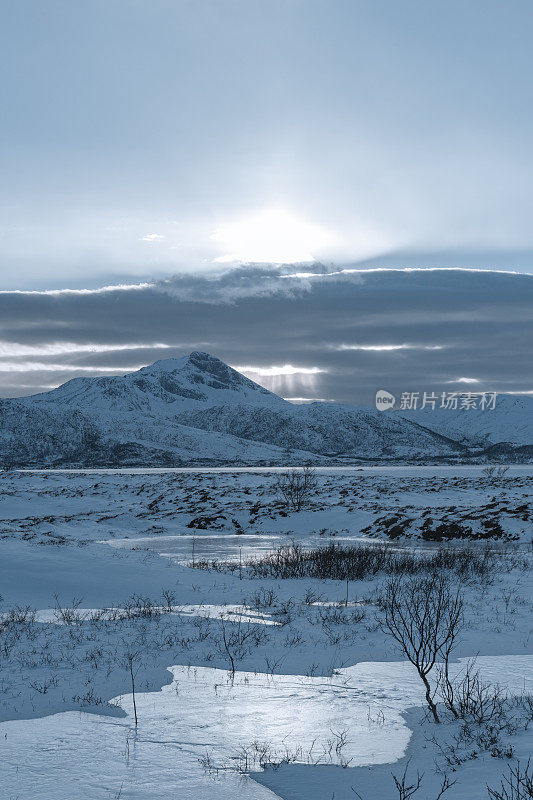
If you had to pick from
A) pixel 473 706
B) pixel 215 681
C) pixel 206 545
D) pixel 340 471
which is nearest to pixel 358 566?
pixel 215 681

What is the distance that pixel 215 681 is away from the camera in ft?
22.0

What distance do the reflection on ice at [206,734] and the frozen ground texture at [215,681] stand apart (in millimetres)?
18

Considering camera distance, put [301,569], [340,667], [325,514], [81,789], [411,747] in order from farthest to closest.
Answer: [325,514]
[301,569]
[340,667]
[411,747]
[81,789]

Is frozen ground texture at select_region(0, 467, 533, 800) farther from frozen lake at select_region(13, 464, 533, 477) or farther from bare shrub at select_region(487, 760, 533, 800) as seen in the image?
frozen lake at select_region(13, 464, 533, 477)

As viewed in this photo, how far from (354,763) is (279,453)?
7679 inches

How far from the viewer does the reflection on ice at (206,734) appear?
13.9 feet

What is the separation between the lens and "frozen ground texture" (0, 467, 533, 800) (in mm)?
4367

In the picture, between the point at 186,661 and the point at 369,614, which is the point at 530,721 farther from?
the point at 369,614

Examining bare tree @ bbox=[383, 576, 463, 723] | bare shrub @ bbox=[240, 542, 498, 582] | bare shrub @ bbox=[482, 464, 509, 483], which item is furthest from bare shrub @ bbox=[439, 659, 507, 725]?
bare shrub @ bbox=[482, 464, 509, 483]

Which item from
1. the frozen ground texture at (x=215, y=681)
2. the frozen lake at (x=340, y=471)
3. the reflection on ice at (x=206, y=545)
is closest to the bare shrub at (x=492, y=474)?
the frozen lake at (x=340, y=471)

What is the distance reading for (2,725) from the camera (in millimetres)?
5445

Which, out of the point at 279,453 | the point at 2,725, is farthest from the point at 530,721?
the point at 279,453

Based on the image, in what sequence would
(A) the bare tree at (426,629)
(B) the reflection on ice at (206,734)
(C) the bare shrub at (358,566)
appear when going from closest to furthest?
1. (B) the reflection on ice at (206,734)
2. (A) the bare tree at (426,629)
3. (C) the bare shrub at (358,566)

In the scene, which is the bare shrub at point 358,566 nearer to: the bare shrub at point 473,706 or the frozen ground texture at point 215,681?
the frozen ground texture at point 215,681
